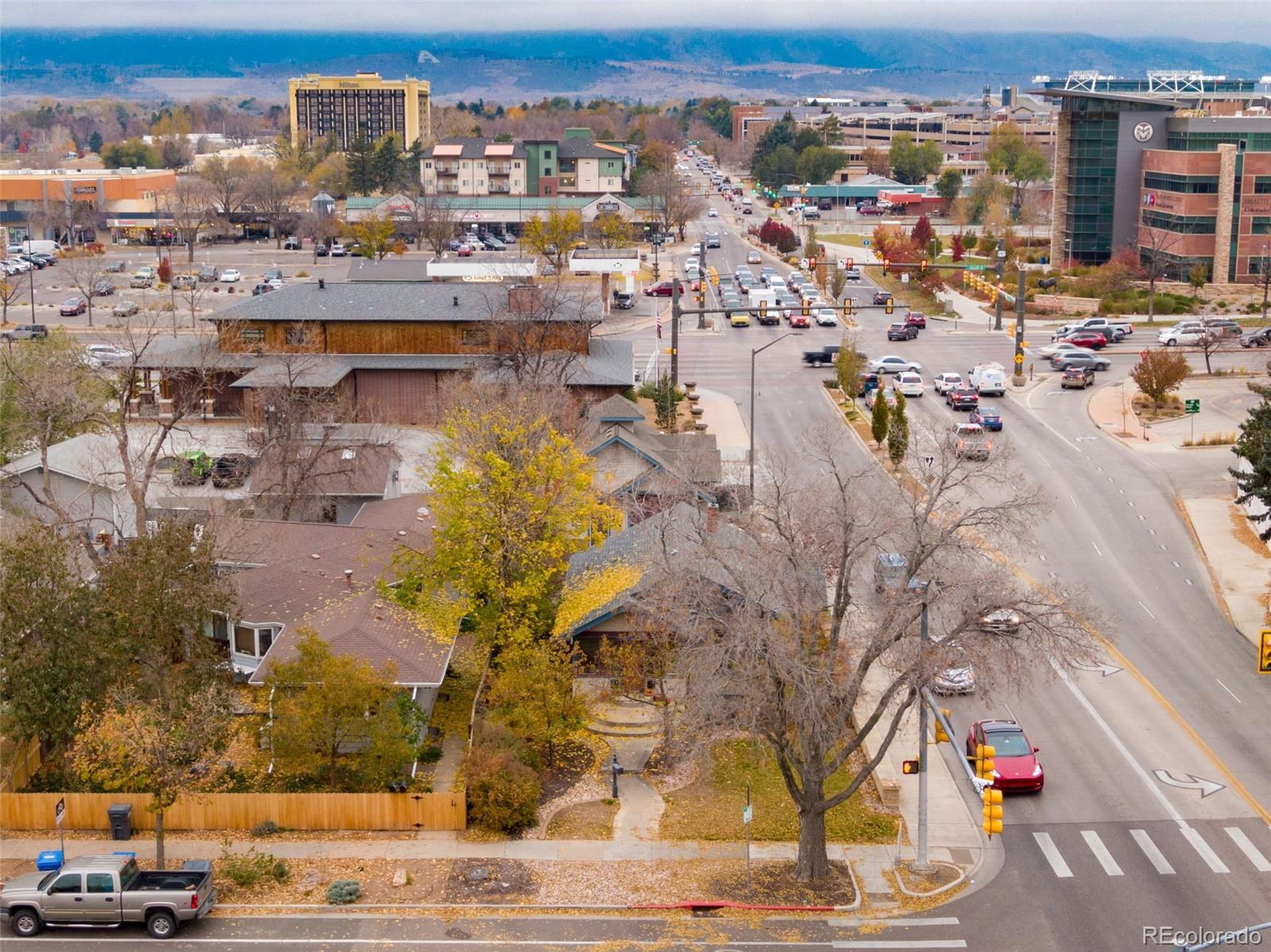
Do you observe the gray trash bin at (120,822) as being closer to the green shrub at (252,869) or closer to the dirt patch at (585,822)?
the green shrub at (252,869)

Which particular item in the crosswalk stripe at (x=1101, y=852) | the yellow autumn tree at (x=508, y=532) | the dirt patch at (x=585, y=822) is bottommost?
the dirt patch at (x=585, y=822)

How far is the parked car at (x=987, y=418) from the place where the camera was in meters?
72.8

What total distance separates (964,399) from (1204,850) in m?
45.3

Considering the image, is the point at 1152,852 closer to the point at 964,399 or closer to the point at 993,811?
the point at 993,811

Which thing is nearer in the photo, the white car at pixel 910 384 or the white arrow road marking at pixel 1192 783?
the white arrow road marking at pixel 1192 783

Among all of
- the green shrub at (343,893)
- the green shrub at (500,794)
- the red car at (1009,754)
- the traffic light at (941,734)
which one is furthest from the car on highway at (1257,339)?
the green shrub at (343,893)

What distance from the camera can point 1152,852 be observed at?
3353cm

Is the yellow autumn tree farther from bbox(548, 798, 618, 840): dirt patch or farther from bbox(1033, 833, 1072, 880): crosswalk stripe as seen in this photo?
bbox(1033, 833, 1072, 880): crosswalk stripe

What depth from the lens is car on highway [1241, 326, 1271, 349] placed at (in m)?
91.8

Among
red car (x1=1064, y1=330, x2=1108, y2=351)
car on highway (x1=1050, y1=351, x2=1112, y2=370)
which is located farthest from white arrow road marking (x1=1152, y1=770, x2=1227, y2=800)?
red car (x1=1064, y1=330, x2=1108, y2=351)

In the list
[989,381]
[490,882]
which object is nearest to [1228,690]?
[490,882]

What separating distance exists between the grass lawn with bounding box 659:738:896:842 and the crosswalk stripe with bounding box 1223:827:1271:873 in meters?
7.27

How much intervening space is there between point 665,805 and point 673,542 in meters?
9.20

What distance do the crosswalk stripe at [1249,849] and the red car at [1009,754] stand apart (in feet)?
14.3
